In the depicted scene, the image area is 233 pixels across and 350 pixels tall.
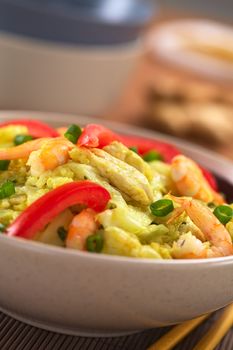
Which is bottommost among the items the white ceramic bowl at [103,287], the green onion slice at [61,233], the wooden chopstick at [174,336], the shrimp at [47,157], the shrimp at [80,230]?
the wooden chopstick at [174,336]

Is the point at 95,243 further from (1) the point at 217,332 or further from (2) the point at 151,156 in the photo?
(2) the point at 151,156

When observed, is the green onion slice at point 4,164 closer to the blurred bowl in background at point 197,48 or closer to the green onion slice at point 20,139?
the green onion slice at point 20,139

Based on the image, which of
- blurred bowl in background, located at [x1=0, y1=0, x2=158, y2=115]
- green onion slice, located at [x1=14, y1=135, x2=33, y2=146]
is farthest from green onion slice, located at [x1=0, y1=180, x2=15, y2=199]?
blurred bowl in background, located at [x1=0, y1=0, x2=158, y2=115]

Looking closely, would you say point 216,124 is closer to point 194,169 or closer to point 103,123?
point 103,123

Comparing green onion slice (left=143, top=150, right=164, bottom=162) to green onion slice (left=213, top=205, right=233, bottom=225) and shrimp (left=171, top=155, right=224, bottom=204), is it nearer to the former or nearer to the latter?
shrimp (left=171, top=155, right=224, bottom=204)

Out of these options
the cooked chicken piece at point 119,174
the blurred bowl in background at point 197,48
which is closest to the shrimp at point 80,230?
the cooked chicken piece at point 119,174
